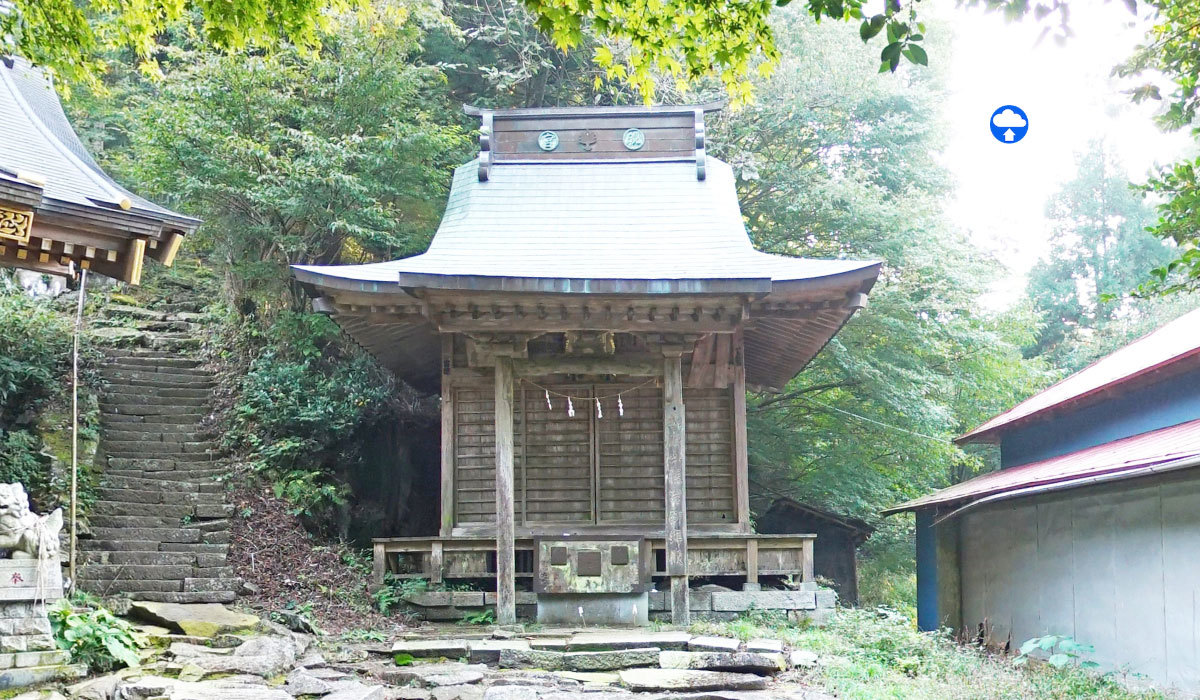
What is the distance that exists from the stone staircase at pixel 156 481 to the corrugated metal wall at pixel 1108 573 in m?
9.23

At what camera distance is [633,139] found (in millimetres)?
14047

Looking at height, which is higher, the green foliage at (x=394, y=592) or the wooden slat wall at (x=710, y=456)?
the wooden slat wall at (x=710, y=456)

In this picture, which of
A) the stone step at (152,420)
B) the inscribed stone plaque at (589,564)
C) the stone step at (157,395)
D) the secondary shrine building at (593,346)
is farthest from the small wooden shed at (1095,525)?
the stone step at (157,395)

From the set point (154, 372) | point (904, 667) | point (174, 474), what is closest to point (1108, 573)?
point (904, 667)

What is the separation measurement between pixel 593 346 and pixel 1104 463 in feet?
18.4

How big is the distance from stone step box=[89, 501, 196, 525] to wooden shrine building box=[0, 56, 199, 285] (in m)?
4.86

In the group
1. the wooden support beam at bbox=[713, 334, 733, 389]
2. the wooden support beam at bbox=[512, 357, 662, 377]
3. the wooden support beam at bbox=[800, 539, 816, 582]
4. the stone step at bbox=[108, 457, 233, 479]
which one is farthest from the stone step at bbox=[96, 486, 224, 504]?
the wooden support beam at bbox=[800, 539, 816, 582]

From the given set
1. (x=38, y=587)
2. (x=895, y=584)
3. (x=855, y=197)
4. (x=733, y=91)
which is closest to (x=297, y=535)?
(x=38, y=587)

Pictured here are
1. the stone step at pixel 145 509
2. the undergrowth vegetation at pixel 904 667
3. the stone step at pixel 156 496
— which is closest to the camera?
the undergrowth vegetation at pixel 904 667

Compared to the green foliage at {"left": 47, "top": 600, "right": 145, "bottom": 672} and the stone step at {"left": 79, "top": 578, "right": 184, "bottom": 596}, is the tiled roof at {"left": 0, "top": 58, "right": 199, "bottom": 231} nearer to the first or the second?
the green foliage at {"left": 47, "top": 600, "right": 145, "bottom": 672}

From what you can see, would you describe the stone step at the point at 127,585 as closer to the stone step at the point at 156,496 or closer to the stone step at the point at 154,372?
the stone step at the point at 156,496

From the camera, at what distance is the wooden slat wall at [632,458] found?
1264 cm

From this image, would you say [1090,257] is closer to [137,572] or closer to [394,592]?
[394,592]

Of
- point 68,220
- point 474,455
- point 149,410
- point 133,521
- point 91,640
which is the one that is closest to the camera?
point 91,640
